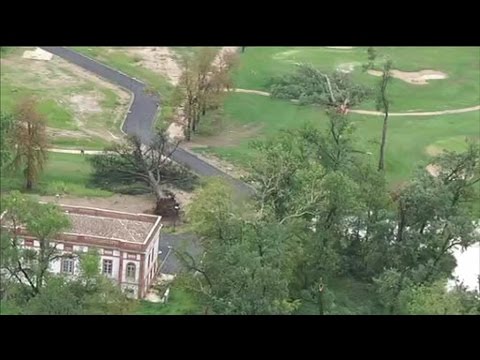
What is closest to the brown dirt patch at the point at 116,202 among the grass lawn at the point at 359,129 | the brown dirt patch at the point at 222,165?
the brown dirt patch at the point at 222,165

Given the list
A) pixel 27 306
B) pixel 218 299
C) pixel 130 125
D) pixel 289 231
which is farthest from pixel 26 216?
pixel 130 125

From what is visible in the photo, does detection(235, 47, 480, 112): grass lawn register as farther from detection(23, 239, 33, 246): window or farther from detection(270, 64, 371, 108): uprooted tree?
detection(23, 239, 33, 246): window

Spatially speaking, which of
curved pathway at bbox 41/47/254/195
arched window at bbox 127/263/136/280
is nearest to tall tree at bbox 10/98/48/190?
curved pathway at bbox 41/47/254/195

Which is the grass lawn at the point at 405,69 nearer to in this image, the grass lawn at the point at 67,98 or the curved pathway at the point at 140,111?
the curved pathway at the point at 140,111

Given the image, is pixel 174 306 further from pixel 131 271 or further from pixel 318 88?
pixel 318 88

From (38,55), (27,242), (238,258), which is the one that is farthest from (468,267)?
(38,55)
